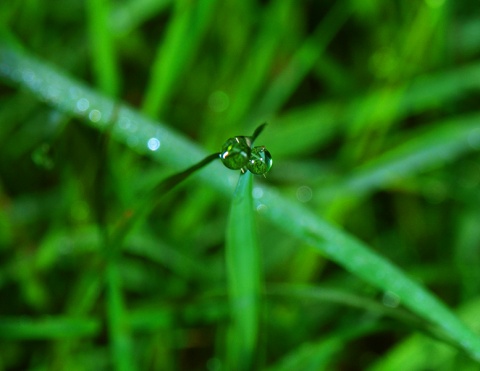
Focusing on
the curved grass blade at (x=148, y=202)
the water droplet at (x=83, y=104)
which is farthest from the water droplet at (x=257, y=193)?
the water droplet at (x=83, y=104)

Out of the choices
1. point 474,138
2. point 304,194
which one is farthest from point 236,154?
point 474,138

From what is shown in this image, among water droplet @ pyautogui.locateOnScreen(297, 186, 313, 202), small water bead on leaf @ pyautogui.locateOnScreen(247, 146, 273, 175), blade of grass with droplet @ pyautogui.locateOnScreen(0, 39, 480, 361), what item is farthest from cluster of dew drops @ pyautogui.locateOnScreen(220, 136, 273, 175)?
water droplet @ pyautogui.locateOnScreen(297, 186, 313, 202)

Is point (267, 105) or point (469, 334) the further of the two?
point (267, 105)

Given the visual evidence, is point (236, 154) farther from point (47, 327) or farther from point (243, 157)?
point (47, 327)

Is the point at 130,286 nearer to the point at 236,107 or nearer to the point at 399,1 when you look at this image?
the point at 236,107

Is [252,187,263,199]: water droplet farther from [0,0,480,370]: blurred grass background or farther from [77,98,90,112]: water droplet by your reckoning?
[77,98,90,112]: water droplet

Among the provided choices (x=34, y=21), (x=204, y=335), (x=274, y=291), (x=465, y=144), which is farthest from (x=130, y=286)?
(x=465, y=144)
